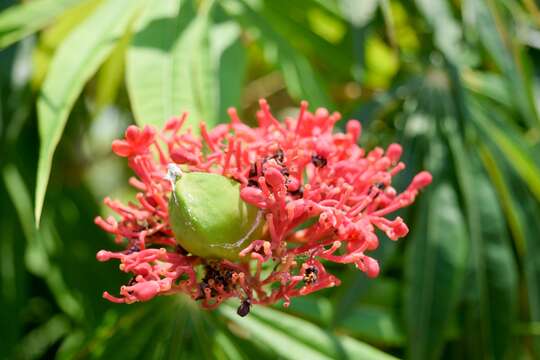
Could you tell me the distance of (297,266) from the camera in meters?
1.56

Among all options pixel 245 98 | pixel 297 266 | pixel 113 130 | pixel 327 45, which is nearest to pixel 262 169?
pixel 297 266

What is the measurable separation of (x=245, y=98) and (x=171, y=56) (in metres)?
1.16

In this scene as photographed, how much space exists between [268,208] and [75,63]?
0.71 meters

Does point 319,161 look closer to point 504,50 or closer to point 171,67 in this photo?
point 171,67

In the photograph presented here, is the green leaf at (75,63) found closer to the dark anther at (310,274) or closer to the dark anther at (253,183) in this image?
the dark anther at (253,183)

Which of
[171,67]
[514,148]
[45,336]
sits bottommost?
[45,336]

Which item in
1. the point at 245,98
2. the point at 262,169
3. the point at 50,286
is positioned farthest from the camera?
the point at 245,98

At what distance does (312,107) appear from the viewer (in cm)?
218

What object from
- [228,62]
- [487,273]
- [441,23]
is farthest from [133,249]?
[441,23]

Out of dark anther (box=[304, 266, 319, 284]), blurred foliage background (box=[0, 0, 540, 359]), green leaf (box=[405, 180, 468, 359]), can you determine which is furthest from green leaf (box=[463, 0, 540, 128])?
dark anther (box=[304, 266, 319, 284])

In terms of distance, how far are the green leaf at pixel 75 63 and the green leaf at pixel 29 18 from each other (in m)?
0.10

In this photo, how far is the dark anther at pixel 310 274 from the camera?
146cm

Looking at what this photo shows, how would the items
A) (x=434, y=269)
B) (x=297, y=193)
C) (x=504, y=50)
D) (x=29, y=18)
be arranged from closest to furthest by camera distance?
(x=297, y=193) < (x=29, y=18) < (x=434, y=269) < (x=504, y=50)

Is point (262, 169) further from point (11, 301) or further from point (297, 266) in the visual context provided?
point (11, 301)
